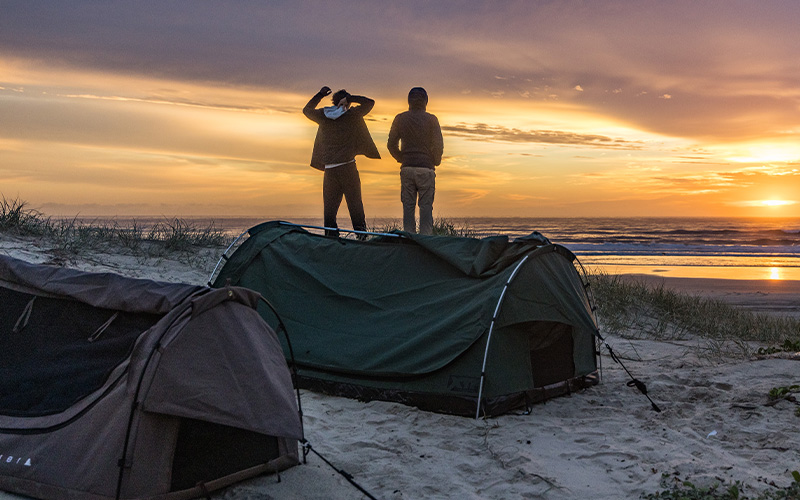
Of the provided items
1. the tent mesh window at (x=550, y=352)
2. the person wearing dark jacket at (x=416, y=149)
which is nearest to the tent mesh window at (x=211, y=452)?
the tent mesh window at (x=550, y=352)

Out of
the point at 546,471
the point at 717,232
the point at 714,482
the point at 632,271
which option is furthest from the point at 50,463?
the point at 717,232

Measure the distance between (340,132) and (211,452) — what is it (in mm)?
5221

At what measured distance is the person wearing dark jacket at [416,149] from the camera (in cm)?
858

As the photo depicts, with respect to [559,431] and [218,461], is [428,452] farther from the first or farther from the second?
[218,461]

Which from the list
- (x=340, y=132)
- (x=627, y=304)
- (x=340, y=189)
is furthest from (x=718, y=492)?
(x=627, y=304)

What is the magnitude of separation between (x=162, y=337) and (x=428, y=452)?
193 centimetres

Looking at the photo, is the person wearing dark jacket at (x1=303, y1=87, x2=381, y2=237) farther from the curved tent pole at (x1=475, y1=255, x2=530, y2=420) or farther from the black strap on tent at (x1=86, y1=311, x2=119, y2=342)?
the black strap on tent at (x1=86, y1=311, x2=119, y2=342)

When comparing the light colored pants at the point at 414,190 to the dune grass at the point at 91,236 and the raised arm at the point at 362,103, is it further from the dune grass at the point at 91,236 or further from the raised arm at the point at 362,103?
the dune grass at the point at 91,236

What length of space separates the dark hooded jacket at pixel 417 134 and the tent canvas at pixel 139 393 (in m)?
5.27

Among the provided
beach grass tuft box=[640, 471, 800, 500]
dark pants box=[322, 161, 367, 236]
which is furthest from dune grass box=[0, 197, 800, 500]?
beach grass tuft box=[640, 471, 800, 500]

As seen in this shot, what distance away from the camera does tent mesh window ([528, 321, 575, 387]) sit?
550 centimetres

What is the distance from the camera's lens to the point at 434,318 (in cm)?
543

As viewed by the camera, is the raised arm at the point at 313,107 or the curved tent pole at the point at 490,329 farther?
the raised arm at the point at 313,107

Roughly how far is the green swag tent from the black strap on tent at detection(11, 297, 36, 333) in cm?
A: 133
